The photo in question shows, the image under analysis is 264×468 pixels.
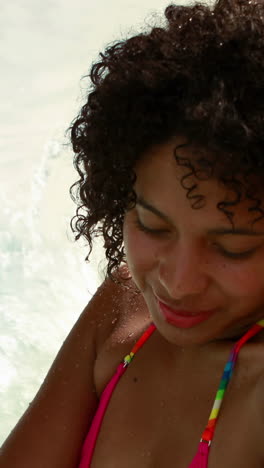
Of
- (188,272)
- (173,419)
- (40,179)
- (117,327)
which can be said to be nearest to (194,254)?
(188,272)

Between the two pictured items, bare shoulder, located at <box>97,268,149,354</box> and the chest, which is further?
bare shoulder, located at <box>97,268,149,354</box>

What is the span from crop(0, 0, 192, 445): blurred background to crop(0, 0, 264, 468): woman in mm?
203

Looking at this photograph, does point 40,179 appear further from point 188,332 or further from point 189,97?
point 189,97

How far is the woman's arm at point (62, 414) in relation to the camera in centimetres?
191

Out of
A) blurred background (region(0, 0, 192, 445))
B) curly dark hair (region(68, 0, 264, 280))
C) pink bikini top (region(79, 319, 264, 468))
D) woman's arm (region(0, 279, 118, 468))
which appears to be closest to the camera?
curly dark hair (region(68, 0, 264, 280))

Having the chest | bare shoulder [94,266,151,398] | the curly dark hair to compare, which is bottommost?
the chest

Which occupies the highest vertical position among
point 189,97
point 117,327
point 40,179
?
point 40,179

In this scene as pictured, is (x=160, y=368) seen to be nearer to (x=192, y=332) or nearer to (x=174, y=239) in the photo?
(x=192, y=332)

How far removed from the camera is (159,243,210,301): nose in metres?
1.49

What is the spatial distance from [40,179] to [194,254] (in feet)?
12.5

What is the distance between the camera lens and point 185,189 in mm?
1455

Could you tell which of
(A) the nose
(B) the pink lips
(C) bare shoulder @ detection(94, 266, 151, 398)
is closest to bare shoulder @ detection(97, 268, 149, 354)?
(C) bare shoulder @ detection(94, 266, 151, 398)

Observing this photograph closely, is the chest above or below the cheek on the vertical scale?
below

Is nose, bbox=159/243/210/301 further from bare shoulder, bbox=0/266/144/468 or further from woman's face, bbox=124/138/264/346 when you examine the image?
bare shoulder, bbox=0/266/144/468
